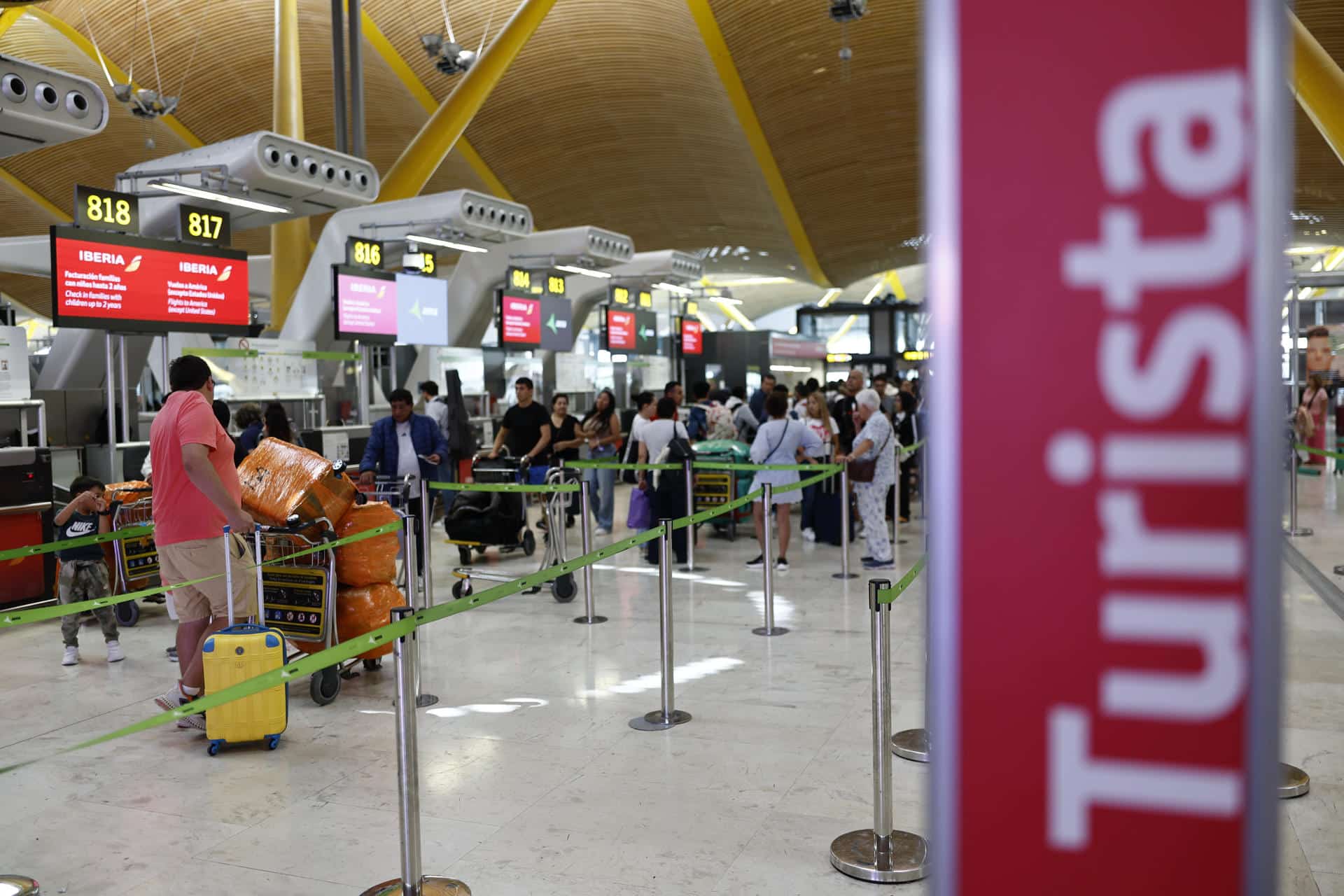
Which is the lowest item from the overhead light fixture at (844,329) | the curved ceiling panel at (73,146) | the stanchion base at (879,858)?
the stanchion base at (879,858)

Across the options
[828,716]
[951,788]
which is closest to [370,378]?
[828,716]

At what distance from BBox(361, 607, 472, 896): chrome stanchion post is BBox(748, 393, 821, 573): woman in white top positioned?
19.8 feet

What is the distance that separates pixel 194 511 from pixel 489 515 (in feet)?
13.2

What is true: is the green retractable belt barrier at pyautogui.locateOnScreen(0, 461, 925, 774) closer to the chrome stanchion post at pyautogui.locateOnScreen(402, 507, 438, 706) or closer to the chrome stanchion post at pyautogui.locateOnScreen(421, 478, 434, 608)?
the chrome stanchion post at pyautogui.locateOnScreen(402, 507, 438, 706)

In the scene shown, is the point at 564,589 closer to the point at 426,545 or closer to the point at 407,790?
the point at 426,545

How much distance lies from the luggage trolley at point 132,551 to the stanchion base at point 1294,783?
22.8ft

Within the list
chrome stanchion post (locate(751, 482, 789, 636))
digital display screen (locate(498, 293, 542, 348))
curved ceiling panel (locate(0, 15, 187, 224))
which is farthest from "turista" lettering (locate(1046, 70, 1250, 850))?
curved ceiling panel (locate(0, 15, 187, 224))

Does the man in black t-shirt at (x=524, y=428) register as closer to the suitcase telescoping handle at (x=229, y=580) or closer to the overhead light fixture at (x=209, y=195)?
the overhead light fixture at (x=209, y=195)

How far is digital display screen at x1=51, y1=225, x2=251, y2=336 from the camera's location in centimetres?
872

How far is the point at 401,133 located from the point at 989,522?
29.4 m

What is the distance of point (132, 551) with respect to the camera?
7797mm

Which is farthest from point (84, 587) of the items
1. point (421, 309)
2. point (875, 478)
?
point (421, 309)

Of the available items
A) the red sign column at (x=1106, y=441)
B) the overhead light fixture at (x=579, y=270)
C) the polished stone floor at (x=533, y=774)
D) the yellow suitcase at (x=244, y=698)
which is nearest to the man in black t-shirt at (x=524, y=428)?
the polished stone floor at (x=533, y=774)

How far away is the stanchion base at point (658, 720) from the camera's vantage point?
5.06m
